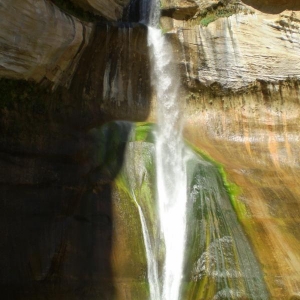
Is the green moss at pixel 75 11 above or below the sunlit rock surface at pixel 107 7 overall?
below

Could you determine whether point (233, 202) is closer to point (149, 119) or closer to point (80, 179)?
point (80, 179)

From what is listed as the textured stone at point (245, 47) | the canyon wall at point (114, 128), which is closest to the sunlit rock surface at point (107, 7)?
the canyon wall at point (114, 128)

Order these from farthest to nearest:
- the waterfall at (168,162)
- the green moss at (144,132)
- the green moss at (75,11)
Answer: the green moss at (75,11), the green moss at (144,132), the waterfall at (168,162)

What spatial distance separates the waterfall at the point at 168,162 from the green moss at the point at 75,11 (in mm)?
1430

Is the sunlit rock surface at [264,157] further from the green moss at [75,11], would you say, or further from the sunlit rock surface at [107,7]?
the green moss at [75,11]

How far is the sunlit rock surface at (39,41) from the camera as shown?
747 cm

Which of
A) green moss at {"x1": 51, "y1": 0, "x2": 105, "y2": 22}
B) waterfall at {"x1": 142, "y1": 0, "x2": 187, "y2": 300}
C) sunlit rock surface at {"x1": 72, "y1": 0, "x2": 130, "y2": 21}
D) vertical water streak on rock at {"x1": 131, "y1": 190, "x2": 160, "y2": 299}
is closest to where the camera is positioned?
vertical water streak on rock at {"x1": 131, "y1": 190, "x2": 160, "y2": 299}

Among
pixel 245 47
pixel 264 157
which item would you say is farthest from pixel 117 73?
pixel 264 157

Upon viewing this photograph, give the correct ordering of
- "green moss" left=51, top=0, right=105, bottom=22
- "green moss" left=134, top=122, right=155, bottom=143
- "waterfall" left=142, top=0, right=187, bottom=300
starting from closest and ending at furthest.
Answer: "waterfall" left=142, top=0, right=187, bottom=300
"green moss" left=134, top=122, right=155, bottom=143
"green moss" left=51, top=0, right=105, bottom=22

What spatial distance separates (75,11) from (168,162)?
394cm

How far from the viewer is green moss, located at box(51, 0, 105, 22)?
377 inches

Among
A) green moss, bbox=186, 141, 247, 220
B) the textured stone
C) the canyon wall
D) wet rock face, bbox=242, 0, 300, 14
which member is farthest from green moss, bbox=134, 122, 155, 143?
wet rock face, bbox=242, 0, 300, 14

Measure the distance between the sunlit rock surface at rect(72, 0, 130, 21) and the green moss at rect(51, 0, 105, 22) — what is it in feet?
0.35

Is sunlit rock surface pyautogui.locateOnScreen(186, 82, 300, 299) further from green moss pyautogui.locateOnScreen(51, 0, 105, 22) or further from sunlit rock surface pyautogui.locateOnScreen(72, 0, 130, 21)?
green moss pyautogui.locateOnScreen(51, 0, 105, 22)
